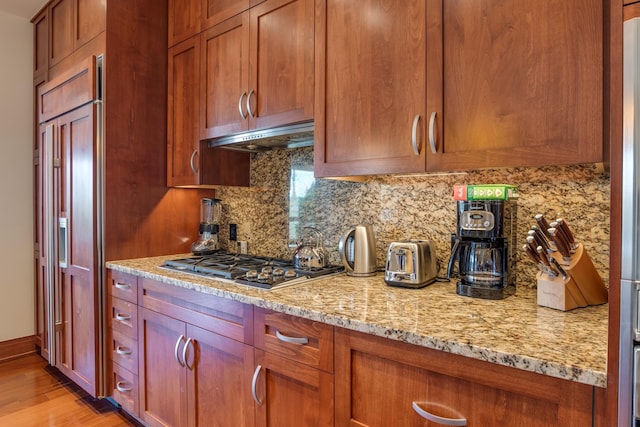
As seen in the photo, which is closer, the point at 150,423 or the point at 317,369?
the point at 317,369

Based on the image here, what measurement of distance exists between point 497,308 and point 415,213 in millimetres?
624

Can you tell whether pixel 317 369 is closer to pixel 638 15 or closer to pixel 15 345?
pixel 638 15

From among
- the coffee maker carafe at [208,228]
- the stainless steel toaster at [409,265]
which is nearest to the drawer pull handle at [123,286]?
the coffee maker carafe at [208,228]

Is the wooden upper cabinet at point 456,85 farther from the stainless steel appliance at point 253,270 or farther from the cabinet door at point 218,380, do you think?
the cabinet door at point 218,380

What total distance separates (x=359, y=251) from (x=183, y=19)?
174 cm

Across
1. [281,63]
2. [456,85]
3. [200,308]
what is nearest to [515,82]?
[456,85]

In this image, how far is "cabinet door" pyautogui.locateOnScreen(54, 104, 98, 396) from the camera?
217 centimetres

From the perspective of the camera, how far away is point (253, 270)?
5.37 ft

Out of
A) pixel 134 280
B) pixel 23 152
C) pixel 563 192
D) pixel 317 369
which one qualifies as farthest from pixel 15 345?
pixel 563 192

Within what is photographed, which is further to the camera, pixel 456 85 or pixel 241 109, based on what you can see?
pixel 241 109

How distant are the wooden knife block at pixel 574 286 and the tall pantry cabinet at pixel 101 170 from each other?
2.10 m

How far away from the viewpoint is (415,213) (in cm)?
169

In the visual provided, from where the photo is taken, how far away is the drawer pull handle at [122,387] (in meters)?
2.03

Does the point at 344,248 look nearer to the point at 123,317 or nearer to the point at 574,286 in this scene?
the point at 574,286
